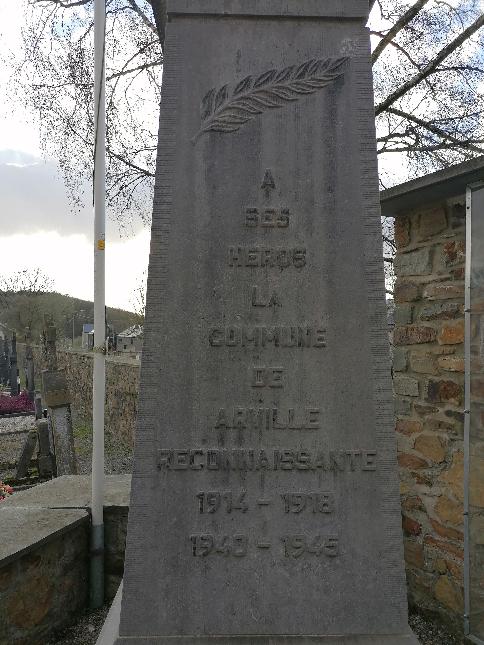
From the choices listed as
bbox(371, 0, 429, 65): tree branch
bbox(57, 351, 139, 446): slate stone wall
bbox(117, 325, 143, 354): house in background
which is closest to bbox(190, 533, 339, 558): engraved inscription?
bbox(371, 0, 429, 65): tree branch

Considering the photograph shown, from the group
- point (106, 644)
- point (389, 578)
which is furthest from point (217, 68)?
point (106, 644)

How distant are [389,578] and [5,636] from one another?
1.94 meters

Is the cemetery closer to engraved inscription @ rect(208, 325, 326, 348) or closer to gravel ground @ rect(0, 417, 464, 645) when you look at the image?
engraved inscription @ rect(208, 325, 326, 348)

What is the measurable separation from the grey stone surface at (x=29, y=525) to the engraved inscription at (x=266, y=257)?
71.8 inches

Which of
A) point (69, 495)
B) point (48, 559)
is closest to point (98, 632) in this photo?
point (48, 559)

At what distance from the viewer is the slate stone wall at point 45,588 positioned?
8.48 feet

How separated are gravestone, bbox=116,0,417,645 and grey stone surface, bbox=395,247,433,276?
209cm

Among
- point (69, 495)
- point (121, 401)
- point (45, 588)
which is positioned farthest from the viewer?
point (121, 401)

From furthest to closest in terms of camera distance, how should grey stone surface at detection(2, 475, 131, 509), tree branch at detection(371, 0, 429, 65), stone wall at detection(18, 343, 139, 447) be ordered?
stone wall at detection(18, 343, 139, 447) → tree branch at detection(371, 0, 429, 65) → grey stone surface at detection(2, 475, 131, 509)

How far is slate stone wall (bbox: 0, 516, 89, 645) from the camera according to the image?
258 cm

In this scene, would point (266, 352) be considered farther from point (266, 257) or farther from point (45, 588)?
point (45, 588)

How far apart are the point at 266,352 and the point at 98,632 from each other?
6.66 ft

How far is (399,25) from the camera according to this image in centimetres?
781

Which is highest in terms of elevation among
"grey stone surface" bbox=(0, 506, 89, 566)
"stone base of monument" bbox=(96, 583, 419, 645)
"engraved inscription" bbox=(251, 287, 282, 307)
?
"engraved inscription" bbox=(251, 287, 282, 307)
